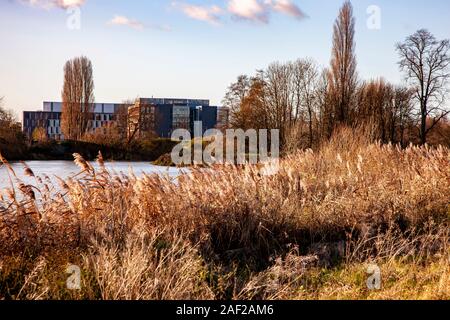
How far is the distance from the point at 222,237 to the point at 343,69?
2520 centimetres

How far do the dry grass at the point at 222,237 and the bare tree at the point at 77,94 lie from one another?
3467 centimetres

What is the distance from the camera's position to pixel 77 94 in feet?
137

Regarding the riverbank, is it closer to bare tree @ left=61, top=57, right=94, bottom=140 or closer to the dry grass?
bare tree @ left=61, top=57, right=94, bottom=140

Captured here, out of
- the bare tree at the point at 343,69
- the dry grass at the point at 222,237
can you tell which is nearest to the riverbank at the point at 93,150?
the bare tree at the point at 343,69

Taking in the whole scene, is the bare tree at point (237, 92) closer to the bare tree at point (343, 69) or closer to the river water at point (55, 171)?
the bare tree at point (343, 69)

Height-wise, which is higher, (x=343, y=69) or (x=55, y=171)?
(x=343, y=69)

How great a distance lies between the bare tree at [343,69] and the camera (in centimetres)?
3033

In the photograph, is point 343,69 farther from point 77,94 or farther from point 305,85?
point 77,94

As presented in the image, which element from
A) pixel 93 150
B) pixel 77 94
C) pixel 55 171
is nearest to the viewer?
pixel 55 171

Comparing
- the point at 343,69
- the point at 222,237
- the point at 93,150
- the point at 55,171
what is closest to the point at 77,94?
the point at 93,150

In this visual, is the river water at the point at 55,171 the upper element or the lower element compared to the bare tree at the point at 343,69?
lower

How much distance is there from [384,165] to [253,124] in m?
20.0

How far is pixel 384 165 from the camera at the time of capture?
11.2m
